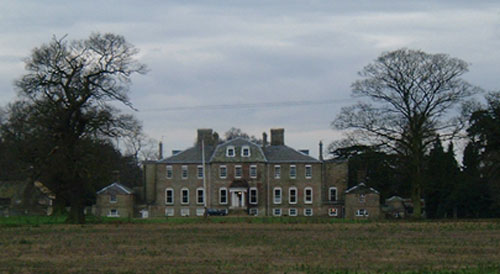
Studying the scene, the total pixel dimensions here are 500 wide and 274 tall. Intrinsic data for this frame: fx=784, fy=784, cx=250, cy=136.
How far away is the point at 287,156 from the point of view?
87.8m

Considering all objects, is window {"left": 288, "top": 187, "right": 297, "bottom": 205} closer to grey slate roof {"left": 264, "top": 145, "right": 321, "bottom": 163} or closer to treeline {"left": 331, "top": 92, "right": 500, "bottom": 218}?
grey slate roof {"left": 264, "top": 145, "right": 321, "bottom": 163}

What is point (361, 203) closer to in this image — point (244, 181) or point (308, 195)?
point (308, 195)

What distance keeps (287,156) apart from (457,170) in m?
19.1

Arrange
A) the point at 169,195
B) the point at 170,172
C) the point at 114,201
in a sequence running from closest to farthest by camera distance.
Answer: the point at 114,201, the point at 169,195, the point at 170,172

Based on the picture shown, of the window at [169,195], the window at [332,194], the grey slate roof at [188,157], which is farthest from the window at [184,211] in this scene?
the window at [332,194]

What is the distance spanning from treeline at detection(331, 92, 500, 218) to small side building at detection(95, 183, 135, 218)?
25234 millimetres

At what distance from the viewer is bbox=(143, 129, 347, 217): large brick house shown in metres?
86.2

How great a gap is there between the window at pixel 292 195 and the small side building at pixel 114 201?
17.4 metres

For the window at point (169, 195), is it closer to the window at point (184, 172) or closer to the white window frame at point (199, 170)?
the window at point (184, 172)

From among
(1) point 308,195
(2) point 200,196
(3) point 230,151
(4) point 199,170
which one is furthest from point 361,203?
(4) point 199,170

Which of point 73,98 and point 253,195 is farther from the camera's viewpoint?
point 253,195

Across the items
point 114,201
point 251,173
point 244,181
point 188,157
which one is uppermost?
point 188,157

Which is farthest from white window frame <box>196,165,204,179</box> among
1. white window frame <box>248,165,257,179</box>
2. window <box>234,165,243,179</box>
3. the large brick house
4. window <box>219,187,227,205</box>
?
white window frame <box>248,165,257,179</box>

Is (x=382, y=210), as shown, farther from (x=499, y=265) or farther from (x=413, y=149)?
(x=499, y=265)
